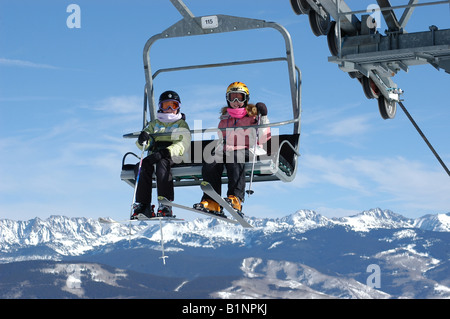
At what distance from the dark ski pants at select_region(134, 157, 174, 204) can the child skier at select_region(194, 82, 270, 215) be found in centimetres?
52

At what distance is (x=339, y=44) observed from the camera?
12203mm

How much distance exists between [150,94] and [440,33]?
454 cm

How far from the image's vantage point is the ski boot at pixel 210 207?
12016 mm

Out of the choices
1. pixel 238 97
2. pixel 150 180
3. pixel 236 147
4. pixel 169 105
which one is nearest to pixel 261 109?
pixel 238 97

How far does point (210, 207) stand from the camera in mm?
12258

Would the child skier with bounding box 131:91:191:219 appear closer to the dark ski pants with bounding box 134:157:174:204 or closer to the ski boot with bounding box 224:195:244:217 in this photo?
the dark ski pants with bounding box 134:157:174:204

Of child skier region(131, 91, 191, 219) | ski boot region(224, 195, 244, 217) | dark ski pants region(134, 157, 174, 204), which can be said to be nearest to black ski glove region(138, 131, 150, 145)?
child skier region(131, 91, 191, 219)

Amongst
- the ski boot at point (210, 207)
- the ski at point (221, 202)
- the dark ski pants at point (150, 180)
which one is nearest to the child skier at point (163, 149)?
the dark ski pants at point (150, 180)

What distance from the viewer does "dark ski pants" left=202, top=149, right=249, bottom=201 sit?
39.7ft

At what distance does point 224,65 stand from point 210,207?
92.5 inches
